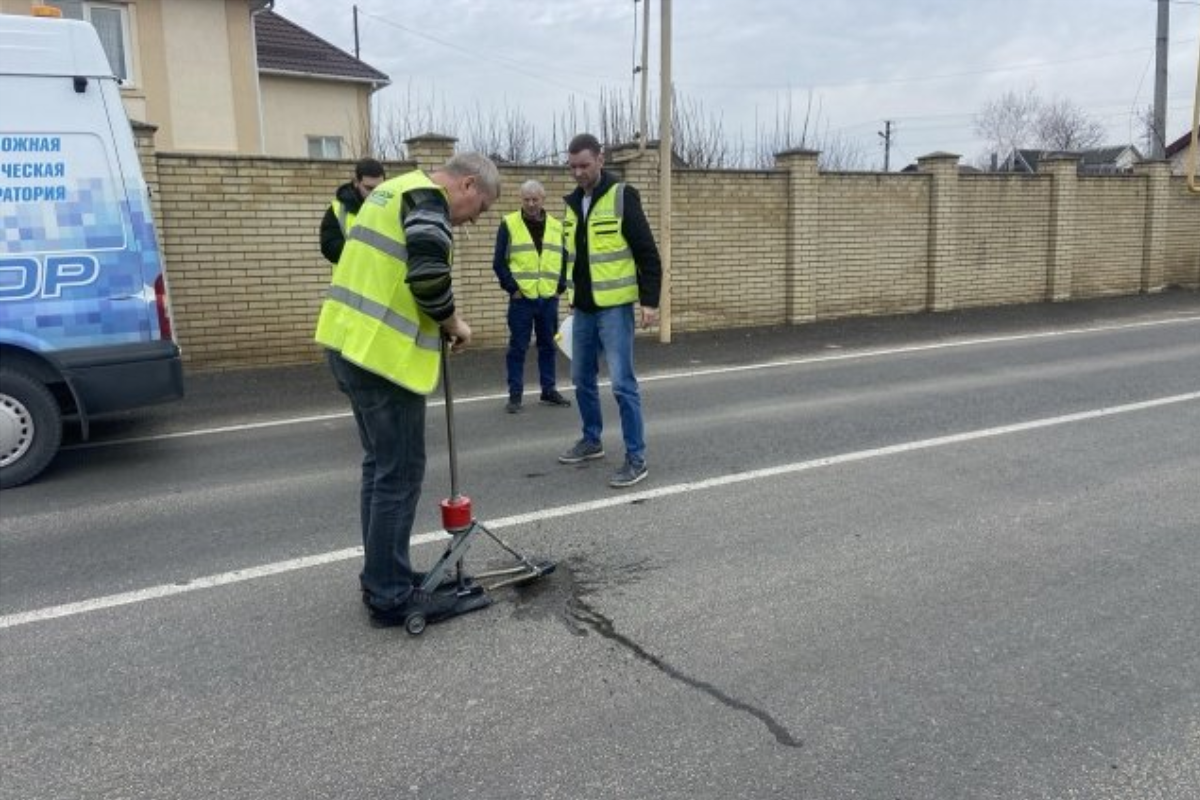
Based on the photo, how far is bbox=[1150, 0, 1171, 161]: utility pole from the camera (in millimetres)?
24141

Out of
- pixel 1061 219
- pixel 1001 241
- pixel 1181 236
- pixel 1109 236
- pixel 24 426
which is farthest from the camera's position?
pixel 1181 236

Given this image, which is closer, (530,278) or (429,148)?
(530,278)

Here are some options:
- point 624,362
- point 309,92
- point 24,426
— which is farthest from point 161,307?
point 309,92

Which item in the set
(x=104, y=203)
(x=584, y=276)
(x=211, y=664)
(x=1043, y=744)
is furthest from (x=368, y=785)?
(x=104, y=203)

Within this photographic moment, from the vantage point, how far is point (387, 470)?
12.8 feet

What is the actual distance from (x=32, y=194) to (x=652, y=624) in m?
4.78

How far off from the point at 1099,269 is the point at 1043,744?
693 inches

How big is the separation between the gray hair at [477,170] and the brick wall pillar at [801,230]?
1142 centimetres

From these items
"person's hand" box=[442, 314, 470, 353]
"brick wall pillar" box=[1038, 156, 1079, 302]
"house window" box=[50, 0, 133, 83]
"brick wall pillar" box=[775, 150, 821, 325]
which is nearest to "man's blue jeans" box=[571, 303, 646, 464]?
"person's hand" box=[442, 314, 470, 353]

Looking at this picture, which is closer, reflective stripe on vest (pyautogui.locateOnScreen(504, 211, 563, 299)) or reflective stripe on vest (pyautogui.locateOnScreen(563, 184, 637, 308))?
reflective stripe on vest (pyautogui.locateOnScreen(563, 184, 637, 308))

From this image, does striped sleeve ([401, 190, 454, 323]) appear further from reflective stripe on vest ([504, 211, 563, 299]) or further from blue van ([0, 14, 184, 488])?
reflective stripe on vest ([504, 211, 563, 299])

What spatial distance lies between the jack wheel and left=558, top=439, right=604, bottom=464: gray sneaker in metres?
2.76

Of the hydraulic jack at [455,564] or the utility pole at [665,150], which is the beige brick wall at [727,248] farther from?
the hydraulic jack at [455,564]

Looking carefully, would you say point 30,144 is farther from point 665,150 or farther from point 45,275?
point 665,150
